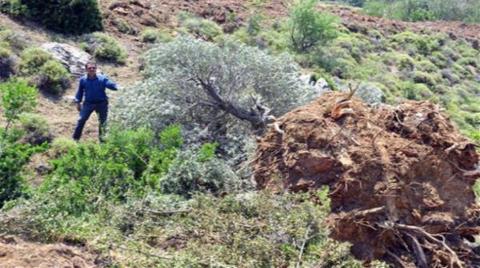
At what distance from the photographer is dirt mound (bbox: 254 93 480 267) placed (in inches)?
268

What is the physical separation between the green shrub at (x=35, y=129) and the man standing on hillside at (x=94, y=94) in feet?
A: 3.05

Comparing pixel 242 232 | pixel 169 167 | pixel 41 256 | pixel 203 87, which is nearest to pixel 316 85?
pixel 203 87

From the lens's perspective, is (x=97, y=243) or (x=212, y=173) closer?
(x=97, y=243)

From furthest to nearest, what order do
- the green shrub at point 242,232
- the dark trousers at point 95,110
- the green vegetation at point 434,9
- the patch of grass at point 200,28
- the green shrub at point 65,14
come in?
the green vegetation at point 434,9 → the patch of grass at point 200,28 → the green shrub at point 65,14 → the dark trousers at point 95,110 → the green shrub at point 242,232

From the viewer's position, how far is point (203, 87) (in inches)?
404

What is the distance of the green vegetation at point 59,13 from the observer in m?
16.8

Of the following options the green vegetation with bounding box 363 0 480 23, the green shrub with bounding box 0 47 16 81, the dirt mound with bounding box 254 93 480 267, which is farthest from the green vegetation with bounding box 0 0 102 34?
the green vegetation with bounding box 363 0 480 23

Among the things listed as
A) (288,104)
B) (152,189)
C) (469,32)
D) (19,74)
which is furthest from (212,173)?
(469,32)

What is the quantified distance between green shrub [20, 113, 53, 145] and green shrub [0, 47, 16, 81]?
8.13ft

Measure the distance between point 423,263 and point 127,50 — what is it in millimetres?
12022

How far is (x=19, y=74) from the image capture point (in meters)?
13.9

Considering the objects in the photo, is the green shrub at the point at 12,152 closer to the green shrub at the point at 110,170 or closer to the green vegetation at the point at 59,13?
the green shrub at the point at 110,170

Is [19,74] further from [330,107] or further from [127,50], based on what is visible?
[330,107]

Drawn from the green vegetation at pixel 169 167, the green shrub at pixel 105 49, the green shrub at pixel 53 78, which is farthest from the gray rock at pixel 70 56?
the green shrub at pixel 105 49
